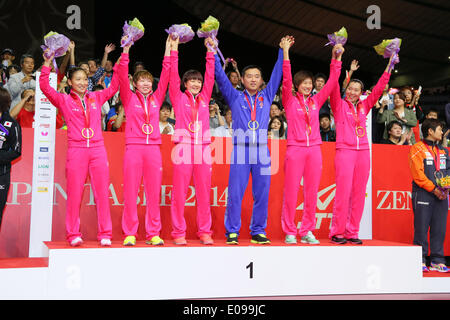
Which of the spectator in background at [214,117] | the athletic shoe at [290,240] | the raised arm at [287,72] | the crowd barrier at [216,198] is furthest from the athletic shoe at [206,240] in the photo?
the spectator in background at [214,117]

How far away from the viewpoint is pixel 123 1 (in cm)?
832

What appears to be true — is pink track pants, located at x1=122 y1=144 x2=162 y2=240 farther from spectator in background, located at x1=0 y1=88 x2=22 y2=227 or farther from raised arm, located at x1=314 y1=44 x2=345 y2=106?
raised arm, located at x1=314 y1=44 x2=345 y2=106

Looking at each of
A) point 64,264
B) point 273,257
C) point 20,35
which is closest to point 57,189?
point 64,264

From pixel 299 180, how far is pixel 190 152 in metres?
1.11

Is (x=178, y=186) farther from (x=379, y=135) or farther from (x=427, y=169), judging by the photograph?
(x=379, y=135)

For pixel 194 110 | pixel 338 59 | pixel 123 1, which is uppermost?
pixel 123 1

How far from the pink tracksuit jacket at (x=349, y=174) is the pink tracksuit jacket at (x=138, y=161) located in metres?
1.80

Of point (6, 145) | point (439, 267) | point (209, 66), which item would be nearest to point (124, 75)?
point (209, 66)

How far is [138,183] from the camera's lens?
13.7 feet

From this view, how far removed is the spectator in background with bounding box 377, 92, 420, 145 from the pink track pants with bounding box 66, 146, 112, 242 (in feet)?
14.0

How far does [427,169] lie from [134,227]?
319cm

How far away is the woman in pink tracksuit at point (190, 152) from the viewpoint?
424 cm

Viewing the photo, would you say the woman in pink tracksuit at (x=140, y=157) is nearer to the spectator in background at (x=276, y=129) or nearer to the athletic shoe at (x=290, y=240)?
the athletic shoe at (x=290, y=240)

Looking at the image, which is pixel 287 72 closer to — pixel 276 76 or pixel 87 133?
pixel 276 76
